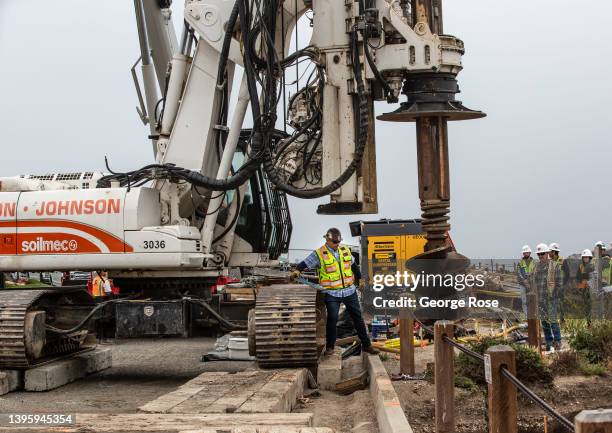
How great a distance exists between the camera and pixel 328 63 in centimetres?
1127

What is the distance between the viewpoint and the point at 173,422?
7207 mm

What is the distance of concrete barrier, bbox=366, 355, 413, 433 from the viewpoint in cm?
762

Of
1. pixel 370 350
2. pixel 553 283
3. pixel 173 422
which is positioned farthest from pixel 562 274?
pixel 173 422

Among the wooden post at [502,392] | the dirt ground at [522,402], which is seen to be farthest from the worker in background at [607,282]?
the wooden post at [502,392]

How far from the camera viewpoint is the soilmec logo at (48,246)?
11.8 m

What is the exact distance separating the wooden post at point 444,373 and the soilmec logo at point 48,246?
17.2 ft

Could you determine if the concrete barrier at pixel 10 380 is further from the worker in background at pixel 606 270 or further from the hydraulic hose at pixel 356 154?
the worker in background at pixel 606 270

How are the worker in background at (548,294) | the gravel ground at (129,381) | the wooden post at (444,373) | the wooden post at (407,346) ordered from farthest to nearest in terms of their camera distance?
the worker in background at (548,294) → the wooden post at (407,346) → the gravel ground at (129,381) → the wooden post at (444,373)

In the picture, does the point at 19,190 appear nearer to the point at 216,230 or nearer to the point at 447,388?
the point at 216,230

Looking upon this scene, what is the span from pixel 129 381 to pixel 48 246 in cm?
196

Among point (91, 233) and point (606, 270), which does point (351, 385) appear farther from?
point (606, 270)

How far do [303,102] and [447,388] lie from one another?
189 inches

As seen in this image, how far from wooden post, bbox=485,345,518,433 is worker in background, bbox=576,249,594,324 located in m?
12.1

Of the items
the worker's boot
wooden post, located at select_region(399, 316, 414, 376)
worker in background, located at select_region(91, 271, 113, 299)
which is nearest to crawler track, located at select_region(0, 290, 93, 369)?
worker in background, located at select_region(91, 271, 113, 299)
